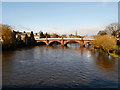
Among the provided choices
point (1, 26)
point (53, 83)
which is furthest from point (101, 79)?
point (1, 26)

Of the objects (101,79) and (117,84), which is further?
(101,79)

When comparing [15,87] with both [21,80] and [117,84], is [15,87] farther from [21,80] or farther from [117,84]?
[117,84]

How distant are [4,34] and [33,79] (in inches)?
1690

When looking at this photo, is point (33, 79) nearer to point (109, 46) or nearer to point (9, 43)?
point (109, 46)

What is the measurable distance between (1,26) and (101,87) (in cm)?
5360

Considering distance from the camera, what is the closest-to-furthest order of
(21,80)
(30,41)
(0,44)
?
(21,80) < (0,44) < (30,41)

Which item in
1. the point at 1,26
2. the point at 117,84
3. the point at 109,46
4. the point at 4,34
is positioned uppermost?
the point at 1,26

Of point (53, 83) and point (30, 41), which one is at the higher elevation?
point (30, 41)

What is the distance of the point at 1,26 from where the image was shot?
5122 centimetres

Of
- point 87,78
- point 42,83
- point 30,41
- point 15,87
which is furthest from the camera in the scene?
point 30,41

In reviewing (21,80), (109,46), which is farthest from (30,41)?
A: (21,80)

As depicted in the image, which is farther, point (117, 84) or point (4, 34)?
point (4, 34)

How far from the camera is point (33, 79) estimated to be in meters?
16.2

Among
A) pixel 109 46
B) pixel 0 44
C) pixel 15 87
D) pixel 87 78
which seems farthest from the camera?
pixel 0 44
